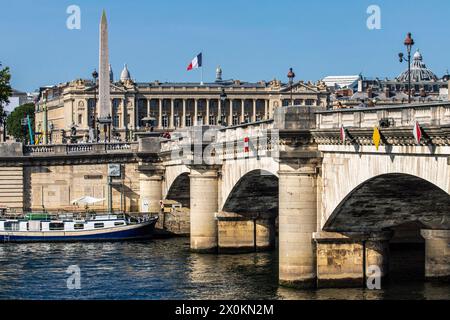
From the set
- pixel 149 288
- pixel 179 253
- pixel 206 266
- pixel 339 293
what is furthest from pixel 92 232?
pixel 339 293

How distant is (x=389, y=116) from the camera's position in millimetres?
40844

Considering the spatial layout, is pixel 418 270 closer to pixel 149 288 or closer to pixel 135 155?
pixel 149 288

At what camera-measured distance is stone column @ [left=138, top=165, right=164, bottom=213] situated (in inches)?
3497

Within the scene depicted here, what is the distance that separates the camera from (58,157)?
9562 cm

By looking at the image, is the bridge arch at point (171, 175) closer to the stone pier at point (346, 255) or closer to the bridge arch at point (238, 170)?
the bridge arch at point (238, 170)

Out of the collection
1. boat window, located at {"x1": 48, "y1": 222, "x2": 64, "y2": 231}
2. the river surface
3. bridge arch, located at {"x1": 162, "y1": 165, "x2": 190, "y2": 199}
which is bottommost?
the river surface

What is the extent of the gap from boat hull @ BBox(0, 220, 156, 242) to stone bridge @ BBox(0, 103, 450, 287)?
1396cm

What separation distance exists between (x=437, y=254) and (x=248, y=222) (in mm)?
20129

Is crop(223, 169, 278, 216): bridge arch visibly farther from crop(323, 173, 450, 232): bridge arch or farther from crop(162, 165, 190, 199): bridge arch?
crop(323, 173, 450, 232): bridge arch

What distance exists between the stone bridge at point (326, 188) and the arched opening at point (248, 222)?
2.3 inches

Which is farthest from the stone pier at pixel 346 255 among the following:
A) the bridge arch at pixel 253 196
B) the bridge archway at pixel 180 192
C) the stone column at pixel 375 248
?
the bridge archway at pixel 180 192

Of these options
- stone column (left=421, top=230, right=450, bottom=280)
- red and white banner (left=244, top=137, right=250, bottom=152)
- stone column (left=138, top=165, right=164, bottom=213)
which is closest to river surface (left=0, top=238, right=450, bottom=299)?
stone column (left=421, top=230, right=450, bottom=280)

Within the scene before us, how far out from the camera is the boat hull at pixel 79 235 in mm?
82812

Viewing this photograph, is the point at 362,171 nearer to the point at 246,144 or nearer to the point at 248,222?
the point at 246,144
